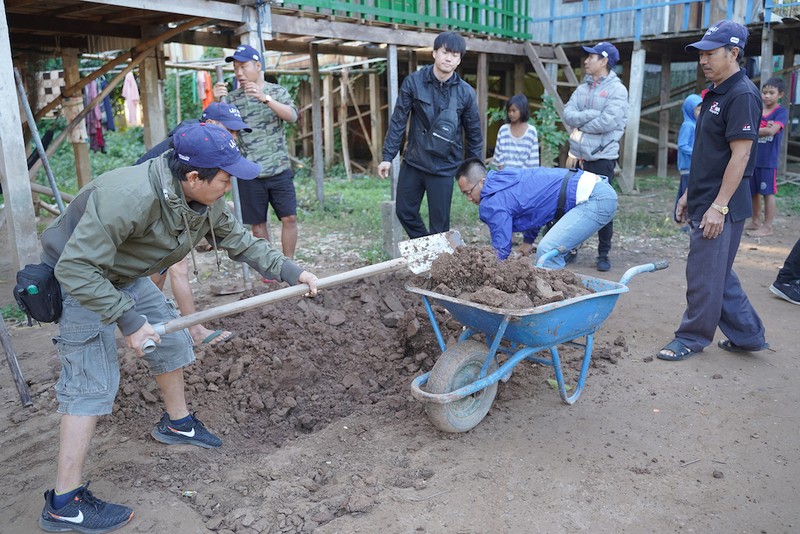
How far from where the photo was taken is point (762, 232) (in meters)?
7.85

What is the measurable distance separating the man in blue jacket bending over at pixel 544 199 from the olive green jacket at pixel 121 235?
1.95m

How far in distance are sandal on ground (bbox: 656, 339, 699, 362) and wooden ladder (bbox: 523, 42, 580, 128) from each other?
7170mm

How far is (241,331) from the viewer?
4680 mm

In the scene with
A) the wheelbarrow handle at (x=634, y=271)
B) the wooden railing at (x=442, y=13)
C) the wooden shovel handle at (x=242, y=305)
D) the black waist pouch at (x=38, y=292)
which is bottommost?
the wheelbarrow handle at (x=634, y=271)

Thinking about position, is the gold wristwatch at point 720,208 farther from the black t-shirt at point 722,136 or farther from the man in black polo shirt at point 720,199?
the black t-shirt at point 722,136

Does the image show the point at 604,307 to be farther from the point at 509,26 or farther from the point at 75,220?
the point at 509,26

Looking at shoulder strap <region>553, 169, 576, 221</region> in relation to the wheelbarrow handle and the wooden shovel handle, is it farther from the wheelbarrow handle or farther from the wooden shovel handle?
the wooden shovel handle

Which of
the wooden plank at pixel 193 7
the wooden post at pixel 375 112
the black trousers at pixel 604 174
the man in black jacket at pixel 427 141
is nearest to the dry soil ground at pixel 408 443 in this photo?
the man in black jacket at pixel 427 141

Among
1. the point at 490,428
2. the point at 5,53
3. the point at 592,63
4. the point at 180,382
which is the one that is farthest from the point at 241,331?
the point at 592,63

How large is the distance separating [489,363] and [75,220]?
2.02 metres

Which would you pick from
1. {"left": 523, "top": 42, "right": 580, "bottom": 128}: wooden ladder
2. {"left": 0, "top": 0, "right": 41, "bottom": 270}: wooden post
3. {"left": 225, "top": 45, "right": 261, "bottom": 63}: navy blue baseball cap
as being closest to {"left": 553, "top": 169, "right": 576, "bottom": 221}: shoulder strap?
{"left": 225, "top": 45, "right": 261, "bottom": 63}: navy blue baseball cap

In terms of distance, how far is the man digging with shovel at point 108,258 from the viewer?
248 cm

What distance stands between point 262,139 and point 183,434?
275cm

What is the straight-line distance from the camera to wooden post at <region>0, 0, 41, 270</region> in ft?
14.5
